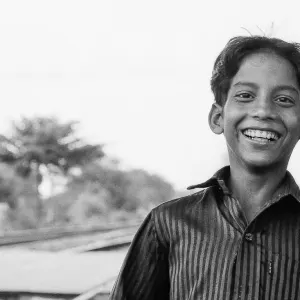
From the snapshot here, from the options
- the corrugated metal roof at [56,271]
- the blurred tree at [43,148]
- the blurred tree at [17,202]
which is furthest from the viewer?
the blurred tree at [43,148]

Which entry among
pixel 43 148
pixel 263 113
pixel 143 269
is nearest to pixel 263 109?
pixel 263 113

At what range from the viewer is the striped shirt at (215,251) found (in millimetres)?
1428

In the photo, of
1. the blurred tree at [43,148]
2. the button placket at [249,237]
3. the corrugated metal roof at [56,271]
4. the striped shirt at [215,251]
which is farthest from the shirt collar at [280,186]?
the blurred tree at [43,148]

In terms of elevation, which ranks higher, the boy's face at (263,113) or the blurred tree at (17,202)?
the boy's face at (263,113)

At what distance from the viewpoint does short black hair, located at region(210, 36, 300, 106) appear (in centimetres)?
163

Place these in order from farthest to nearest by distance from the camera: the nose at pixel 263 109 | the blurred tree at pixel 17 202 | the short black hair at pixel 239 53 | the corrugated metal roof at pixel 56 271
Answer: the blurred tree at pixel 17 202
the corrugated metal roof at pixel 56 271
the short black hair at pixel 239 53
the nose at pixel 263 109

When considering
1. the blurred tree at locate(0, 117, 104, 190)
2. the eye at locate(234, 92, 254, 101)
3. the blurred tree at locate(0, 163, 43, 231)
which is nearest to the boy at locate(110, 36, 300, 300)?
the eye at locate(234, 92, 254, 101)

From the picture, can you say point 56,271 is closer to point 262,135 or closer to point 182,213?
point 182,213

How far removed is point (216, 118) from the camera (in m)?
1.74

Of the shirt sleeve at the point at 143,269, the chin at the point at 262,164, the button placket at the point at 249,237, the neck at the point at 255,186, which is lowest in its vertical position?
the shirt sleeve at the point at 143,269

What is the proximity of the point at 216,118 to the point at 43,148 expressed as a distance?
996 inches

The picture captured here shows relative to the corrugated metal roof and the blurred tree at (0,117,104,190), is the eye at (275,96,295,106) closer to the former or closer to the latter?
the corrugated metal roof

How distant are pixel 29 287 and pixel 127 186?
2680 centimetres

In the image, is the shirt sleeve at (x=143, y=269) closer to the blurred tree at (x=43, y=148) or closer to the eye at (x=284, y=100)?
the eye at (x=284, y=100)
